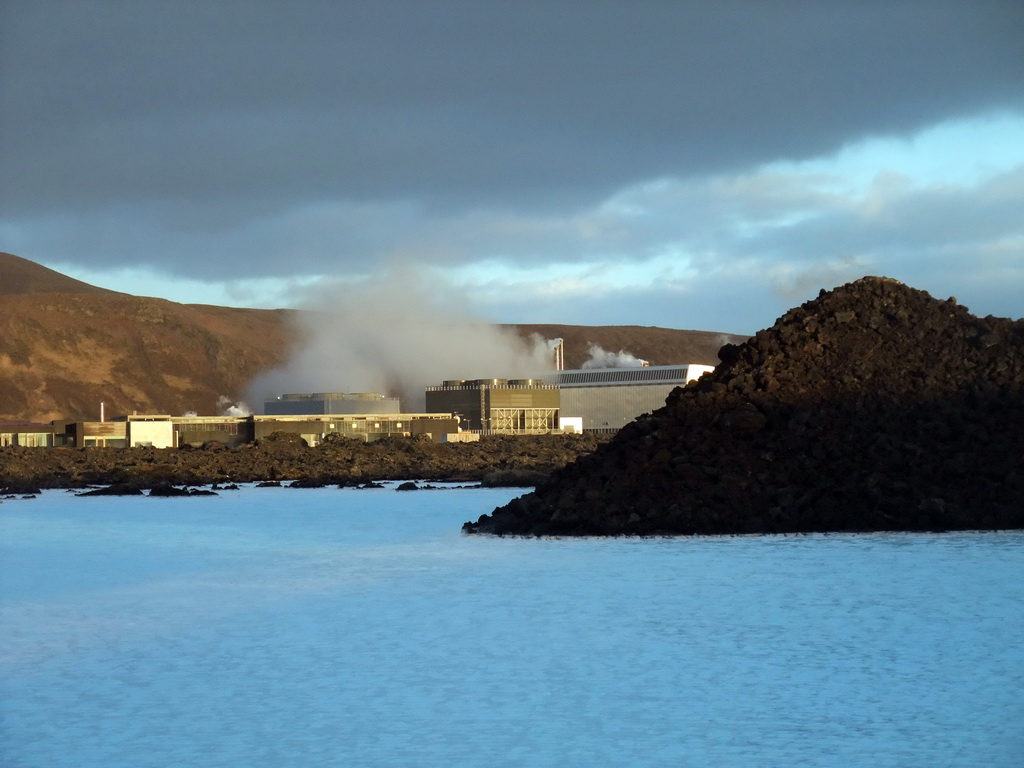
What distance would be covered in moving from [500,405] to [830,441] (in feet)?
281

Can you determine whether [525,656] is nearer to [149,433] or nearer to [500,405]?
[149,433]

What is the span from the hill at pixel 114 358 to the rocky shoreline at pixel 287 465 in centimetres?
8844

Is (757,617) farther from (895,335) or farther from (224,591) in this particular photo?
(895,335)

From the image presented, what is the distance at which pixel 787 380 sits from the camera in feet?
80.1

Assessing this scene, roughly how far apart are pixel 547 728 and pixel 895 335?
19838 millimetres

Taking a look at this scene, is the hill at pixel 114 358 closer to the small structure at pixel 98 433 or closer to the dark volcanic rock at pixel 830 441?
the small structure at pixel 98 433

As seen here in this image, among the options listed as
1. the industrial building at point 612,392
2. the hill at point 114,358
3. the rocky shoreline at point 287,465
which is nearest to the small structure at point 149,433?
the rocky shoreline at point 287,465

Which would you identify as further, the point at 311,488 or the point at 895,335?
the point at 311,488

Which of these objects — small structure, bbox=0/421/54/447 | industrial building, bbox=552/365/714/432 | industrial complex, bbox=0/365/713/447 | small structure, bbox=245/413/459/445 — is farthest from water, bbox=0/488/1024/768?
industrial building, bbox=552/365/714/432

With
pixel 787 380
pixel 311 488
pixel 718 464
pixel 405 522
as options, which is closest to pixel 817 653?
pixel 718 464

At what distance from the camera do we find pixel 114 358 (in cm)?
17075

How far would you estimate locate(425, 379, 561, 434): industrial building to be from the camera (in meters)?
108

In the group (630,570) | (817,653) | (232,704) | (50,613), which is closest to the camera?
(232,704)

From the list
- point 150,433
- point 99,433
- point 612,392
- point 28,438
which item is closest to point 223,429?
point 150,433
